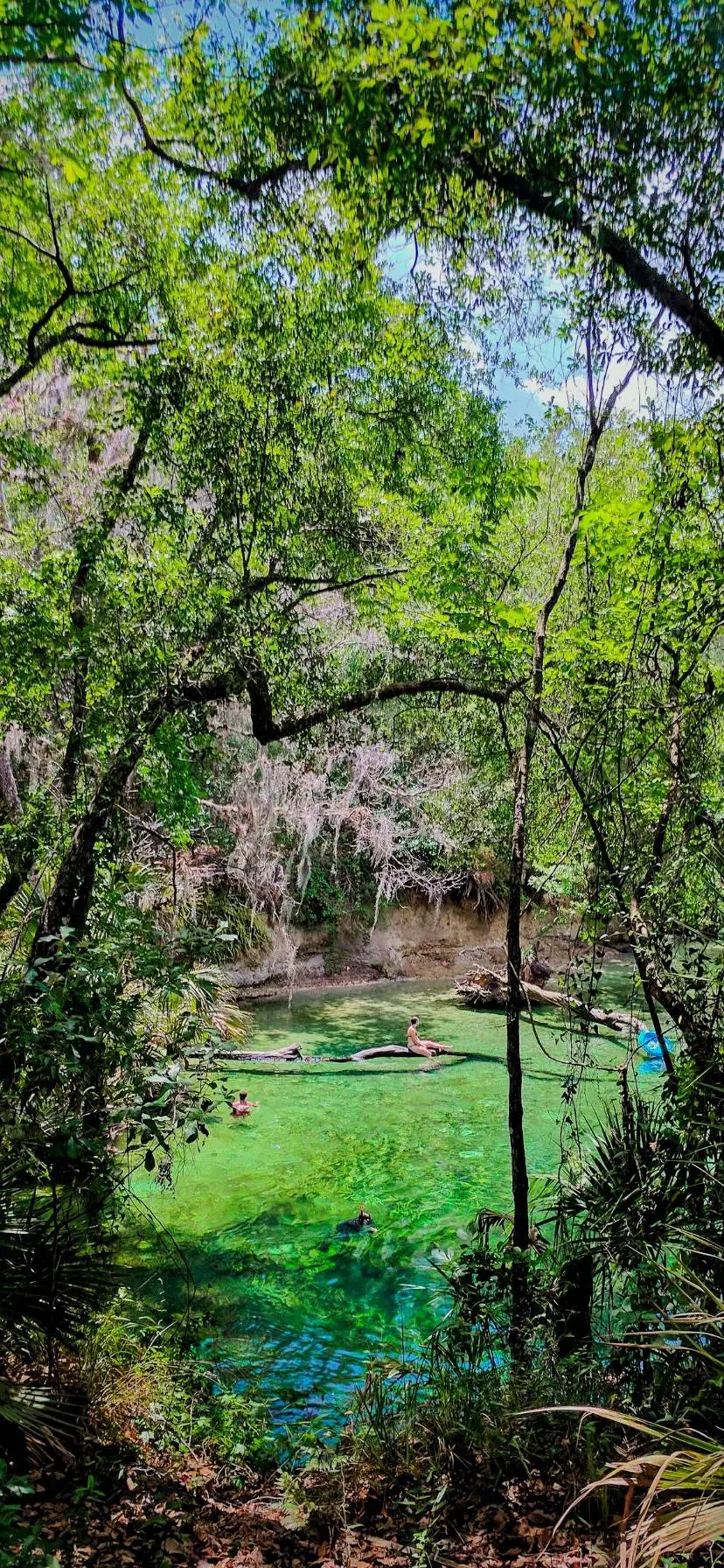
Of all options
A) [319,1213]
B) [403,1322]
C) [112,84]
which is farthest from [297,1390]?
[112,84]

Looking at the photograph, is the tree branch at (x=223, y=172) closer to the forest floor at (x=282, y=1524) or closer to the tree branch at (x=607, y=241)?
the tree branch at (x=607, y=241)

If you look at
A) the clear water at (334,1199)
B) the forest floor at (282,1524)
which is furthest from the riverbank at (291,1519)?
the clear water at (334,1199)

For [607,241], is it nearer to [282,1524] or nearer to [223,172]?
[223,172]

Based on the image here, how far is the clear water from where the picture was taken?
498 cm

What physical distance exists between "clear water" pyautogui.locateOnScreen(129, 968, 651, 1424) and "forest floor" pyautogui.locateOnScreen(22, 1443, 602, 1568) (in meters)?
1.19

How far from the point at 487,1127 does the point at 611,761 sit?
19.2 feet

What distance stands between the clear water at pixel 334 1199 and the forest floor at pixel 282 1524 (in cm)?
119

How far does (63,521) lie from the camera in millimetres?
7258

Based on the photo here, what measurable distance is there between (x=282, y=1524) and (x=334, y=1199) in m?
4.63

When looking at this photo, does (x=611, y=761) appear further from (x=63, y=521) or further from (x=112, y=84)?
(x=63, y=521)

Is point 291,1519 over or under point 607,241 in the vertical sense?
under

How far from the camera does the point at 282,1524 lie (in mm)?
2844

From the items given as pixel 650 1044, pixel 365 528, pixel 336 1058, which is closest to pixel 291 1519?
pixel 650 1044

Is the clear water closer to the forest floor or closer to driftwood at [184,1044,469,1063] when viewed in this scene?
driftwood at [184,1044,469,1063]
